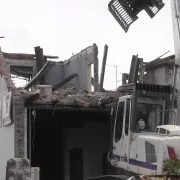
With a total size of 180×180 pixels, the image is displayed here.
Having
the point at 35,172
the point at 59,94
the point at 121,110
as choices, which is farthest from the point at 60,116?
the point at 121,110

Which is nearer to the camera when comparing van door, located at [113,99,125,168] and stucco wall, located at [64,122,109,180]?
van door, located at [113,99,125,168]

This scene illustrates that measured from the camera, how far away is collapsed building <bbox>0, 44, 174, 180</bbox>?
50.9ft

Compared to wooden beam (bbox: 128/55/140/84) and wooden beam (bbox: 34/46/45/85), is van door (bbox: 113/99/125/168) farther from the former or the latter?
wooden beam (bbox: 34/46/45/85)

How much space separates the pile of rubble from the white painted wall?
1283 mm

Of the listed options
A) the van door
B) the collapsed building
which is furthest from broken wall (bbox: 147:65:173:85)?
the van door

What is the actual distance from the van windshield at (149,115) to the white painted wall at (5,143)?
587cm

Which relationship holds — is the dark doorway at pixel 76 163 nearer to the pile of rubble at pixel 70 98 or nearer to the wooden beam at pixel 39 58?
the pile of rubble at pixel 70 98

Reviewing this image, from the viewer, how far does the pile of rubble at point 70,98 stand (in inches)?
599

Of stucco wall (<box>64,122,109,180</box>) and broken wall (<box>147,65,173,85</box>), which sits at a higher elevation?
broken wall (<box>147,65,173,85</box>)

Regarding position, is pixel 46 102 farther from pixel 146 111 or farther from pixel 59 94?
pixel 146 111

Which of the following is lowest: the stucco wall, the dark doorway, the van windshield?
the dark doorway

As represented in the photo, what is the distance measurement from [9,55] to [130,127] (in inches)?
610

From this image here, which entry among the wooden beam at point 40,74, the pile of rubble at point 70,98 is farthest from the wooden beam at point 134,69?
the wooden beam at point 40,74

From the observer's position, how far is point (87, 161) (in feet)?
66.6
